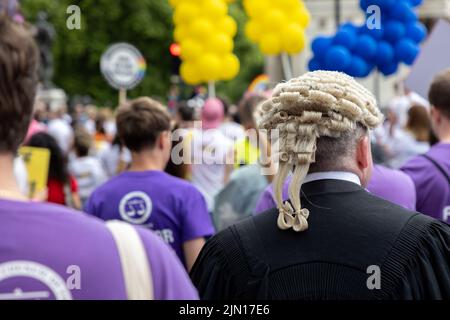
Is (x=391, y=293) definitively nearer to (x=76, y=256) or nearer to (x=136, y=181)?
(x=76, y=256)

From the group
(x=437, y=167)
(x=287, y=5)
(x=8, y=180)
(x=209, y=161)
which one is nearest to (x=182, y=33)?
(x=287, y=5)

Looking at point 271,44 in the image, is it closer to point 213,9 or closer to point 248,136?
point 213,9

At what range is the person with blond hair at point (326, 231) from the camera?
245 cm

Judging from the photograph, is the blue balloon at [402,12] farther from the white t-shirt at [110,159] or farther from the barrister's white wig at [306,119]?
the barrister's white wig at [306,119]

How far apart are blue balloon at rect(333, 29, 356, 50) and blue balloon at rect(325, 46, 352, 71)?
7 centimetres

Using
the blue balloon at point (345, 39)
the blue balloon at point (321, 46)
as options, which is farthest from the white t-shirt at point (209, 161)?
the blue balloon at point (345, 39)

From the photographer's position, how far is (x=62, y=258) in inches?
69.5

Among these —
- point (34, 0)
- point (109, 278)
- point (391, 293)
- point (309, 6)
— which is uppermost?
point (34, 0)

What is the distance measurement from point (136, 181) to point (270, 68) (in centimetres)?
1771

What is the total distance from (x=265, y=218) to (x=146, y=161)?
188 centimetres

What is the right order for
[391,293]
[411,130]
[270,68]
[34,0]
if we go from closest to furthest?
[391,293] < [411,130] < [270,68] < [34,0]

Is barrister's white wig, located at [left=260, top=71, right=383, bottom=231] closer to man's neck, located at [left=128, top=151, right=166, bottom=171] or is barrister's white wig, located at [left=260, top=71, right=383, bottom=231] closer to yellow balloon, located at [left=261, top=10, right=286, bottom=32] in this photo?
man's neck, located at [left=128, top=151, right=166, bottom=171]

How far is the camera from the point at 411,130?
23.6 ft

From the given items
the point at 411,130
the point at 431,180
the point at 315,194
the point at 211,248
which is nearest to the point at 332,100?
the point at 315,194
